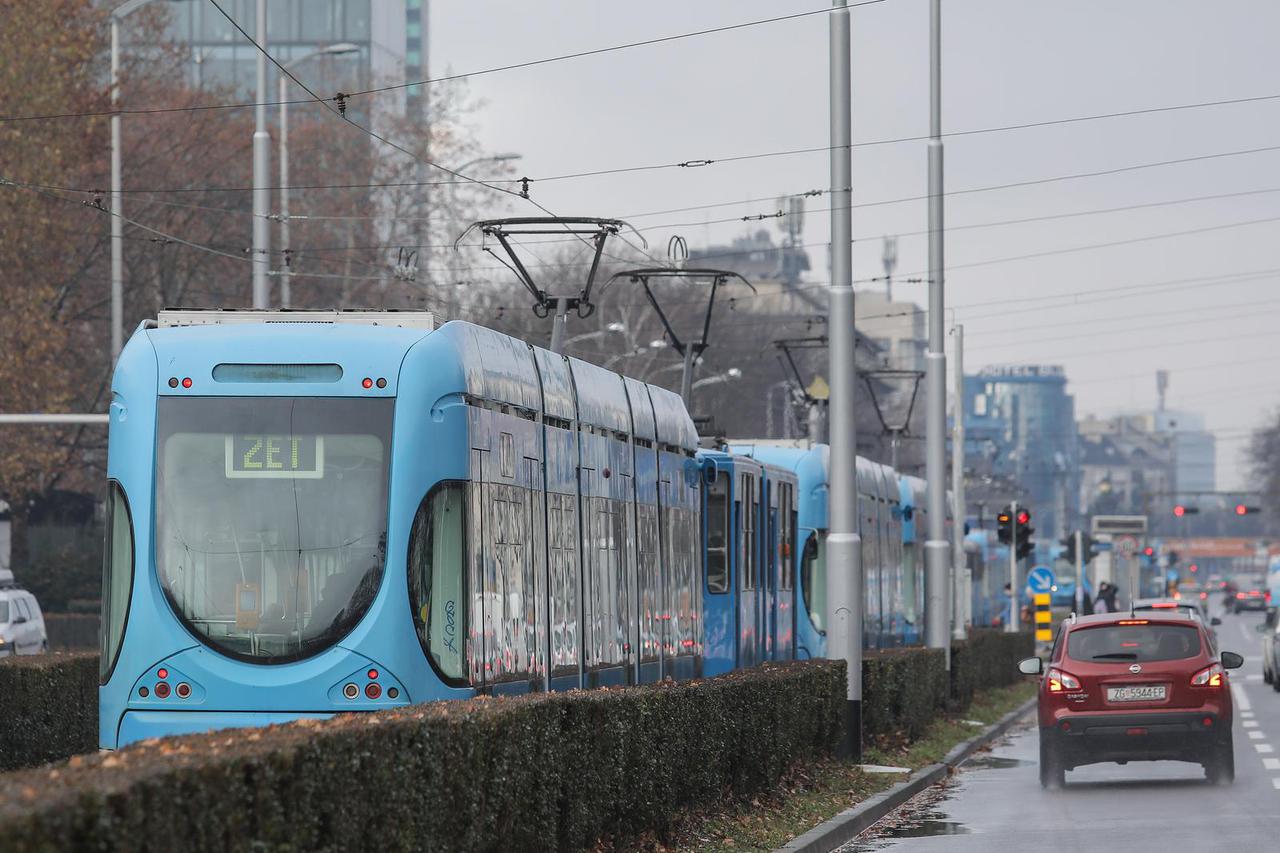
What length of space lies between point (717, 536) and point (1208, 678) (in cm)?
596

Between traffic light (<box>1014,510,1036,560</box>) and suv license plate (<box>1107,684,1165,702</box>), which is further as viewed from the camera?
traffic light (<box>1014,510,1036,560</box>)

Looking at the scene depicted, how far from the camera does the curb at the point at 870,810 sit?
1495 centimetres

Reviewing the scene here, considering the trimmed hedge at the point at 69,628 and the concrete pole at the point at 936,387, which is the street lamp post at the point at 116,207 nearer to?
the trimmed hedge at the point at 69,628

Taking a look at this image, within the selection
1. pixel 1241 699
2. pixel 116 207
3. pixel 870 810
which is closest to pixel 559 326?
pixel 870 810

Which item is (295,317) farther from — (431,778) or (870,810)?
(431,778)

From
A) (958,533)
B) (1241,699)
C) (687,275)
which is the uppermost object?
(687,275)

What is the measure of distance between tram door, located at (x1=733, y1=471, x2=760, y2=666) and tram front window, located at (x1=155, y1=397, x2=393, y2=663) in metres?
11.5

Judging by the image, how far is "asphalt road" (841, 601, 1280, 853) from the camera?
15727 millimetres

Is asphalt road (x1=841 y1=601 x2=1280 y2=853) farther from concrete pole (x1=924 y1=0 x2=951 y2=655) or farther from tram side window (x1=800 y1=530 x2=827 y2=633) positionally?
concrete pole (x1=924 y1=0 x2=951 y2=655)

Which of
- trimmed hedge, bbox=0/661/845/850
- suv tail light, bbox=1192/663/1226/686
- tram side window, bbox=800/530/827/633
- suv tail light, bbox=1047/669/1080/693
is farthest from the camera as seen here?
tram side window, bbox=800/530/827/633

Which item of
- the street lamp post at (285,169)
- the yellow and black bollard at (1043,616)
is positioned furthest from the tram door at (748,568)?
the yellow and black bollard at (1043,616)

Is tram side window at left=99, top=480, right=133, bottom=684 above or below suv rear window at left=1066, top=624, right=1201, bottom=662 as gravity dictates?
above

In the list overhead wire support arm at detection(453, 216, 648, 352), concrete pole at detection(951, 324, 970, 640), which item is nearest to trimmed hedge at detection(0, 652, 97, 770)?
overhead wire support arm at detection(453, 216, 648, 352)

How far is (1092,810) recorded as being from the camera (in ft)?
61.0
